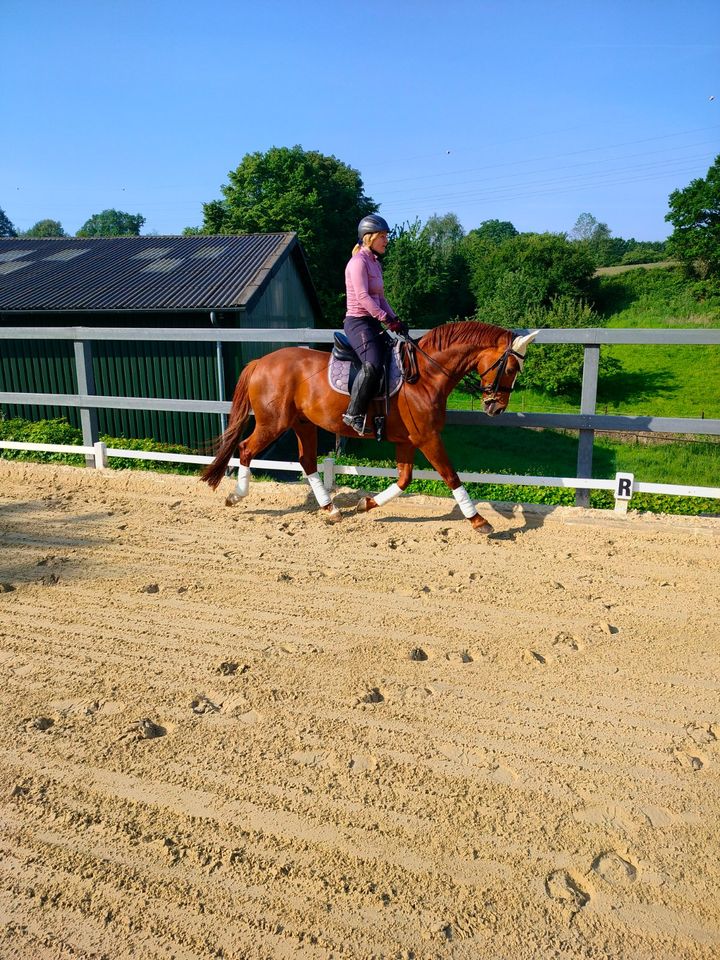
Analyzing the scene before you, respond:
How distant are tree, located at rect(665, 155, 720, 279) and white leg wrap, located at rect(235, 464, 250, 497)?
120ft

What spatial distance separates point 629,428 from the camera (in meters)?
5.95

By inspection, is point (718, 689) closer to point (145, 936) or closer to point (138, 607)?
point (145, 936)

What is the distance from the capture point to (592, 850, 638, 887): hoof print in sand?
223 centimetres

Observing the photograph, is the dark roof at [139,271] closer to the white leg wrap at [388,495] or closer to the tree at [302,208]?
the white leg wrap at [388,495]

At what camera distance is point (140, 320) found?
15.0 meters

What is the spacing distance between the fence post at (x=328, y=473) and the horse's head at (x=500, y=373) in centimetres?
179

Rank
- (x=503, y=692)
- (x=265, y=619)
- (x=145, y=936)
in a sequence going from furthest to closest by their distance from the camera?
(x=265, y=619)
(x=503, y=692)
(x=145, y=936)

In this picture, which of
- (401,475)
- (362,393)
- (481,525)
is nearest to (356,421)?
(362,393)

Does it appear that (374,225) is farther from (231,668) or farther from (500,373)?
(231,668)

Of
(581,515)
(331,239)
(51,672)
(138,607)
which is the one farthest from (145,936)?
(331,239)

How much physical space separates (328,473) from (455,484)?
160 cm

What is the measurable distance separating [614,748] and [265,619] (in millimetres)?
2093

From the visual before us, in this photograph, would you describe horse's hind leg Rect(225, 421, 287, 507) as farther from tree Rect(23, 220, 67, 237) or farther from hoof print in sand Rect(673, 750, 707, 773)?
tree Rect(23, 220, 67, 237)

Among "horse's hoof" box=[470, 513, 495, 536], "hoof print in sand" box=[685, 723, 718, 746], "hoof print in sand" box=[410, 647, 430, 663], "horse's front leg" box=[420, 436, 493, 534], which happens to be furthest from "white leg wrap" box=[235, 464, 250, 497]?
"hoof print in sand" box=[685, 723, 718, 746]
